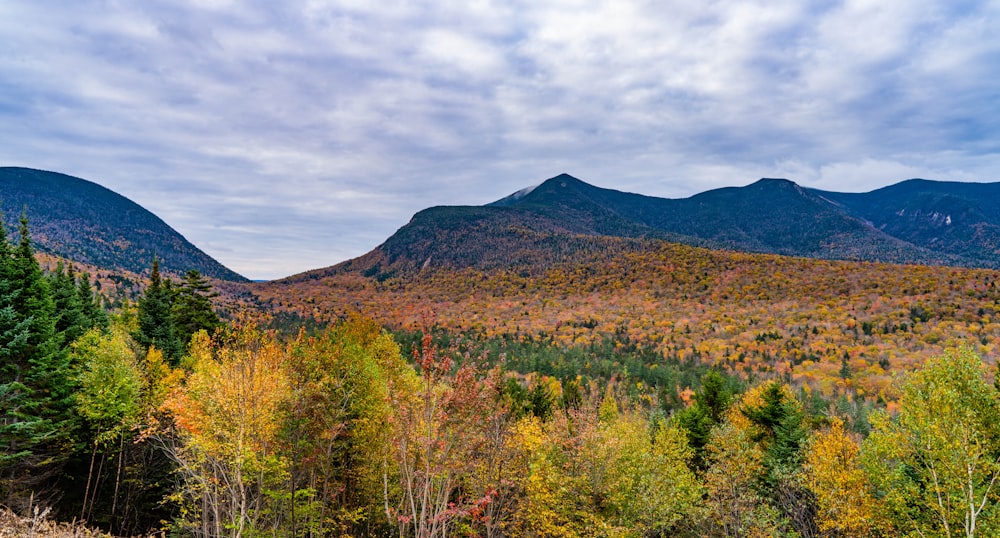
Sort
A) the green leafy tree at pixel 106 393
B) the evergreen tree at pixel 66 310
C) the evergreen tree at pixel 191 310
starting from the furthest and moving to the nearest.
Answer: the evergreen tree at pixel 191 310 < the evergreen tree at pixel 66 310 < the green leafy tree at pixel 106 393

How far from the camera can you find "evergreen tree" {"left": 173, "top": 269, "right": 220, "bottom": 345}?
49.9m

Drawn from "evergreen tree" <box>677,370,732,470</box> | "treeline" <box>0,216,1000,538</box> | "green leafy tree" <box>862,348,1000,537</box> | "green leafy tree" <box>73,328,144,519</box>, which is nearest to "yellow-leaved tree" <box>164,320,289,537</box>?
"treeline" <box>0,216,1000,538</box>

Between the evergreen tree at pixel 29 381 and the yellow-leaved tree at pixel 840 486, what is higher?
the evergreen tree at pixel 29 381

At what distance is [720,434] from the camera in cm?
2691

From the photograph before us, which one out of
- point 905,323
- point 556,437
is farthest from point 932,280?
point 556,437

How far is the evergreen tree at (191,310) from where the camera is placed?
49.9m

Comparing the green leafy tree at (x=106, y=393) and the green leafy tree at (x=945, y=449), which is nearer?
the green leafy tree at (x=945, y=449)

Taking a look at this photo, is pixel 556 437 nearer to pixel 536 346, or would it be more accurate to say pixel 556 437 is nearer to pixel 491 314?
pixel 536 346

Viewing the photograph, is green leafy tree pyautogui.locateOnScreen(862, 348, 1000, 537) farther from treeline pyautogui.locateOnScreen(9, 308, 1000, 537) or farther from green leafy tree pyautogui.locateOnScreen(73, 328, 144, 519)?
green leafy tree pyautogui.locateOnScreen(73, 328, 144, 519)

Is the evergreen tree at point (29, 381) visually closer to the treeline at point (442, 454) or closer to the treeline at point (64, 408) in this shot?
the treeline at point (64, 408)

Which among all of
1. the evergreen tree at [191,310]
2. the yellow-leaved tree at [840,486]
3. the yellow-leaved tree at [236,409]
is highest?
the evergreen tree at [191,310]

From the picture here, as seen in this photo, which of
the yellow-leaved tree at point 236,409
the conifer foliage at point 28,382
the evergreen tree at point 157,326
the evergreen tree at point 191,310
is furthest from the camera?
the evergreen tree at point 191,310

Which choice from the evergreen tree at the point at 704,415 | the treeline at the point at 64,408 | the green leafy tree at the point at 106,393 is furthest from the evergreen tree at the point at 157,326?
the evergreen tree at the point at 704,415

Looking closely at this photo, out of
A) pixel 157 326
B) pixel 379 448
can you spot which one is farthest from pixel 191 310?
pixel 379 448
